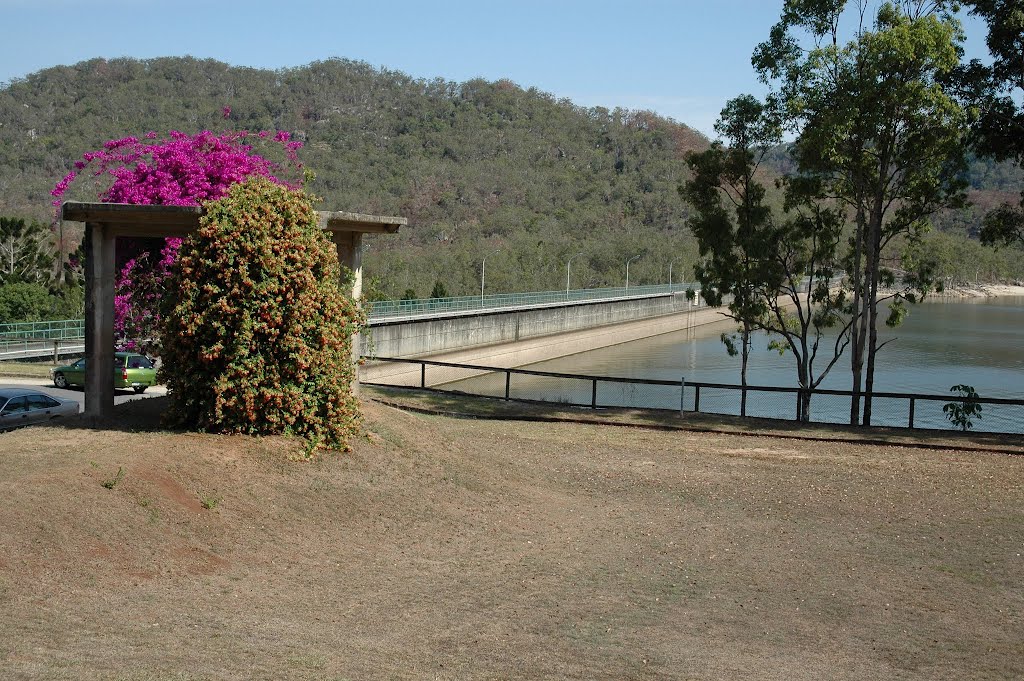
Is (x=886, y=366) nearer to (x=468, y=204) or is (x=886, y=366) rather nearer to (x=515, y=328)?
(x=515, y=328)

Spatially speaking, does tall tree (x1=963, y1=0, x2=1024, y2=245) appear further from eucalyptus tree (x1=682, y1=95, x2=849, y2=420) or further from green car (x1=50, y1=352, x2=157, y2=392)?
green car (x1=50, y1=352, x2=157, y2=392)

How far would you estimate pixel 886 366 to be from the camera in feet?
191

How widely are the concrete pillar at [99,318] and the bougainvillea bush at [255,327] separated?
2289 millimetres

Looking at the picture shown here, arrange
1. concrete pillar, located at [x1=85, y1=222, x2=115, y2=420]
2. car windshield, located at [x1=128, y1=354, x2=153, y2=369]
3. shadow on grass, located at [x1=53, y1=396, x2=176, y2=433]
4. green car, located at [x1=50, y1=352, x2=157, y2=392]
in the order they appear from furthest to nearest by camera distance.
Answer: car windshield, located at [x1=128, y1=354, x2=153, y2=369]
green car, located at [x1=50, y1=352, x2=157, y2=392]
concrete pillar, located at [x1=85, y1=222, x2=115, y2=420]
shadow on grass, located at [x1=53, y1=396, x2=176, y2=433]

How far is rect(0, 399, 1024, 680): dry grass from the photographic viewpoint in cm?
738

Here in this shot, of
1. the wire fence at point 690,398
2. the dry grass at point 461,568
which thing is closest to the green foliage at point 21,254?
the wire fence at point 690,398

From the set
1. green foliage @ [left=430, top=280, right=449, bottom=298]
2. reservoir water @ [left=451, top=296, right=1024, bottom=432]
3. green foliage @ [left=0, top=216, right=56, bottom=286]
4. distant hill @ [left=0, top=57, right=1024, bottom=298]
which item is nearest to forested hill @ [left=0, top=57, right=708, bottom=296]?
distant hill @ [left=0, top=57, right=1024, bottom=298]

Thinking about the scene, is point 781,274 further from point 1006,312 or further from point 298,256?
point 1006,312

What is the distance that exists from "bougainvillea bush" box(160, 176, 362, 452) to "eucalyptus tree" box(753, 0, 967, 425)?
49.4 feet

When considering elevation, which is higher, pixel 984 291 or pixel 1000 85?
pixel 1000 85

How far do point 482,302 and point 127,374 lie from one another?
40950mm

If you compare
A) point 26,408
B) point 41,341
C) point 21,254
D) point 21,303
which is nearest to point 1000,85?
point 26,408

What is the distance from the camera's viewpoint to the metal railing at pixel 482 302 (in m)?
59.5

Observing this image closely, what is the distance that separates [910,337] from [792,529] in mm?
72630
